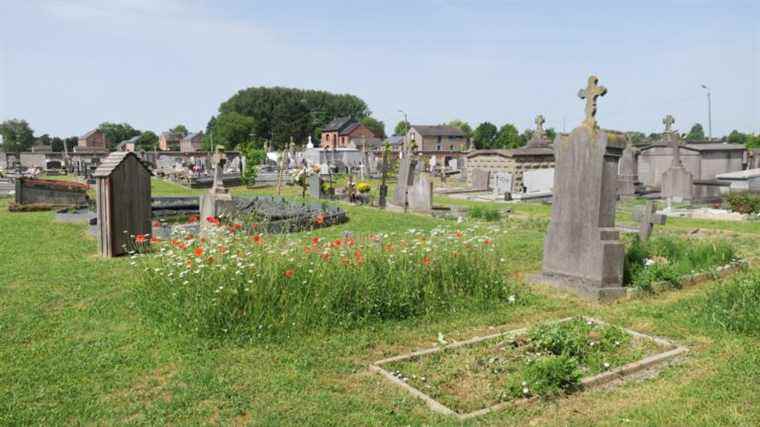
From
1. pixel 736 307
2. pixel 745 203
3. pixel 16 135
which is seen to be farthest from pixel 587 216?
pixel 16 135

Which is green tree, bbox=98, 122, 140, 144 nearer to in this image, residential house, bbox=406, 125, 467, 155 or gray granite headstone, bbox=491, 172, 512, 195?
residential house, bbox=406, 125, 467, 155

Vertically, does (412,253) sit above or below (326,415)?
above

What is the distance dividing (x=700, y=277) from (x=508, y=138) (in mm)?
81405

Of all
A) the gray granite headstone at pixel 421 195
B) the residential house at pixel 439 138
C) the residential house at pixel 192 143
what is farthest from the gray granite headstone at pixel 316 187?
the residential house at pixel 192 143

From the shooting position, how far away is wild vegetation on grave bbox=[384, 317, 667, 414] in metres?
4.72

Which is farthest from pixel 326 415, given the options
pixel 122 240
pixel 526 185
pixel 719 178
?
pixel 526 185

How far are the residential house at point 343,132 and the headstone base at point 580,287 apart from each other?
88.5 metres

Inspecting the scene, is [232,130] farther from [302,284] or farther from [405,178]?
[302,284]

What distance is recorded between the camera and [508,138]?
88062 mm

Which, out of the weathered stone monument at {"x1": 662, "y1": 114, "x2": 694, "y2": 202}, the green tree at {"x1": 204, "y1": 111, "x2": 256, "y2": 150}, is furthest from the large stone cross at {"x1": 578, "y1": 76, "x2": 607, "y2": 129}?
the green tree at {"x1": 204, "y1": 111, "x2": 256, "y2": 150}

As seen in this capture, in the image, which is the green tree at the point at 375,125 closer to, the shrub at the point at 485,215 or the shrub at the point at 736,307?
the shrub at the point at 485,215

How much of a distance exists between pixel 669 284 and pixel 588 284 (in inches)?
46.5

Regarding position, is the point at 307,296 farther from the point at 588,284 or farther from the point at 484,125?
the point at 484,125

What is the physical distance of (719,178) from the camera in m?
22.4
